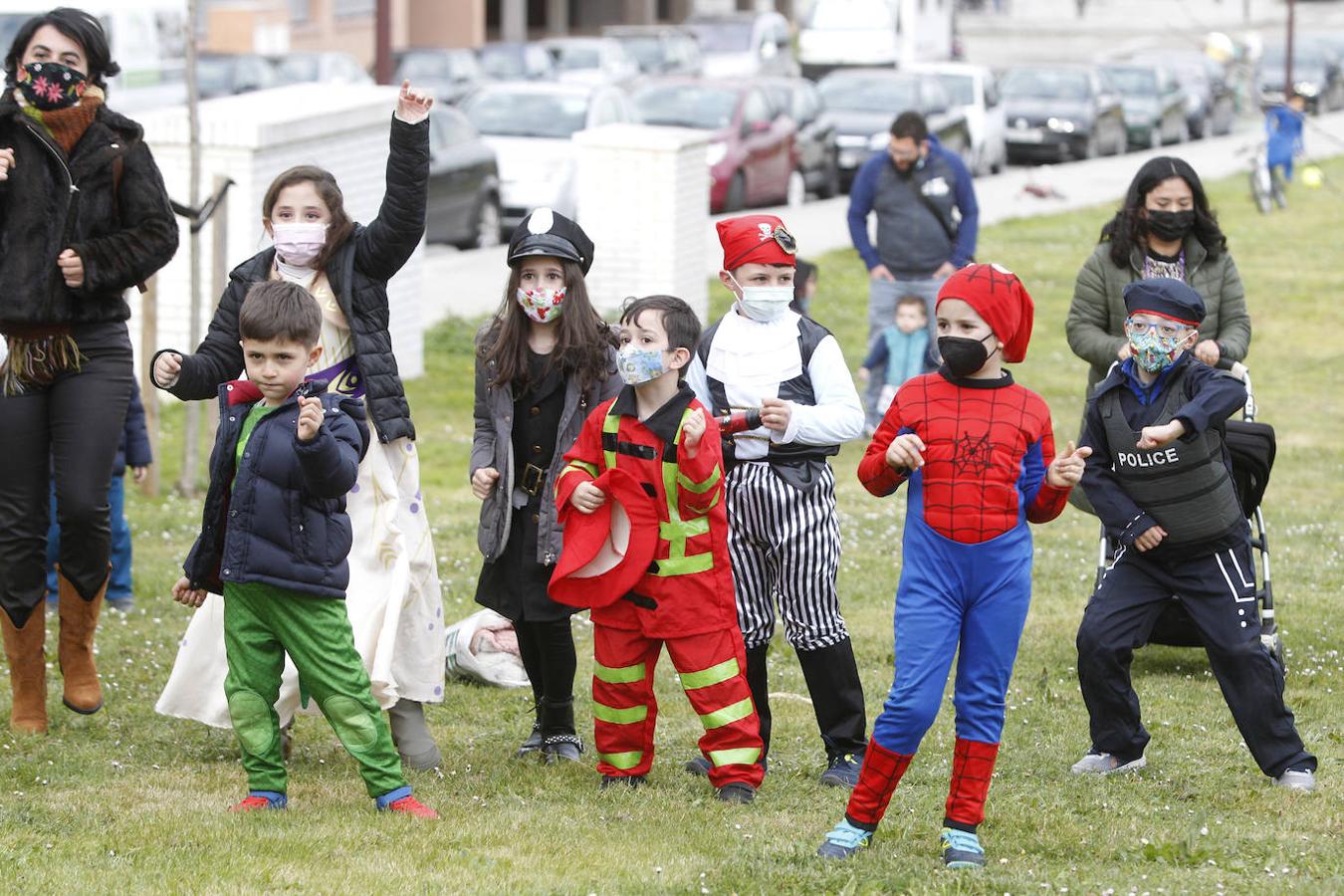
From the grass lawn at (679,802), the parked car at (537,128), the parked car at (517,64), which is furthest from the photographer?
the parked car at (517,64)

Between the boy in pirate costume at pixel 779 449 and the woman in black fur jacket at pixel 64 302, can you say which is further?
the woman in black fur jacket at pixel 64 302

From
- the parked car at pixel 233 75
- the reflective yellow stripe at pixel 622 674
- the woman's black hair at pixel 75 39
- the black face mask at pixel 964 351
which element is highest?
Result: the woman's black hair at pixel 75 39

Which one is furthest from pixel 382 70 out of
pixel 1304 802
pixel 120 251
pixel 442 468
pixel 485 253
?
pixel 1304 802

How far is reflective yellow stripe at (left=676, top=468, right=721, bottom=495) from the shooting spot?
5.90 meters

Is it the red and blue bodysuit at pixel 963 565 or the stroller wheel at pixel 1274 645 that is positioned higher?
the red and blue bodysuit at pixel 963 565

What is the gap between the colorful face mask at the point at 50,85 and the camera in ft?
21.1

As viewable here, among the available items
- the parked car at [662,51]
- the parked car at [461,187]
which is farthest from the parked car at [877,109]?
the parked car at [662,51]

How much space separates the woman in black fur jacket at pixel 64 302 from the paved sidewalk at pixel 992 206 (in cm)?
436

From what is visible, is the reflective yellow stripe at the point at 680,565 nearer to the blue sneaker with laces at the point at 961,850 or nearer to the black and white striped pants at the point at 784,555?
the black and white striped pants at the point at 784,555

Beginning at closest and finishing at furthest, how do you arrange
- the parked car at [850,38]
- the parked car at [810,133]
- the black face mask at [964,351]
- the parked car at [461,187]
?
the black face mask at [964,351] < the parked car at [461,187] < the parked car at [810,133] < the parked car at [850,38]

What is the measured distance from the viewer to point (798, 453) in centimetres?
631

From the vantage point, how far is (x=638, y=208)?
17.1 metres

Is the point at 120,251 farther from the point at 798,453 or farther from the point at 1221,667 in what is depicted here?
the point at 1221,667

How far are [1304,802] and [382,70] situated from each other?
18043 millimetres
